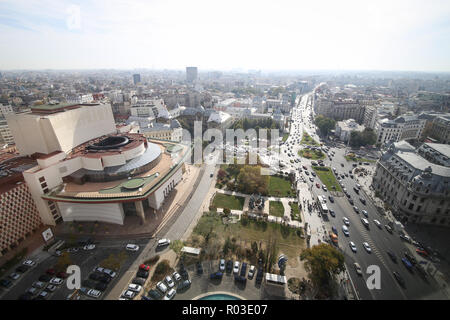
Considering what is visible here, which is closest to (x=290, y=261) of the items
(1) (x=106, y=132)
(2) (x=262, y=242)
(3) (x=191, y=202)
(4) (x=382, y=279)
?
(2) (x=262, y=242)

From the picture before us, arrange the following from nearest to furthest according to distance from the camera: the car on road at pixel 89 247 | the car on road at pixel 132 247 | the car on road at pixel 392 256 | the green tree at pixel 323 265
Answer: the green tree at pixel 323 265, the car on road at pixel 392 256, the car on road at pixel 132 247, the car on road at pixel 89 247

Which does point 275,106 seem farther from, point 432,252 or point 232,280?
point 232,280

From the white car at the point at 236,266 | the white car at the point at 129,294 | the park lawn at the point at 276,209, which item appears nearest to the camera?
the white car at the point at 129,294

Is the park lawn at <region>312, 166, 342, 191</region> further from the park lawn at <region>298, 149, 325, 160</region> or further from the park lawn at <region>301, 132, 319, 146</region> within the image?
the park lawn at <region>301, 132, 319, 146</region>

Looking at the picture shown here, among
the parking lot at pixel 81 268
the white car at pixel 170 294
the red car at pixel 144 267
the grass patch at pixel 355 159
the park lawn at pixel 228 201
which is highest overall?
the red car at pixel 144 267

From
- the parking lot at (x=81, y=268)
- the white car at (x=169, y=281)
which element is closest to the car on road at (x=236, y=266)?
the white car at (x=169, y=281)

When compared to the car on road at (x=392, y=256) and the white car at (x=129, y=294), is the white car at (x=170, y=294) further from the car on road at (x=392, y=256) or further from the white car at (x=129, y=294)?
the car on road at (x=392, y=256)
